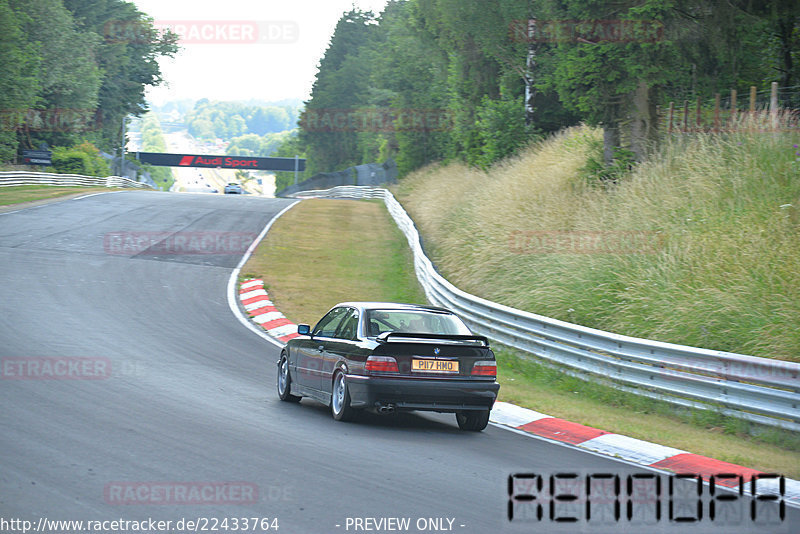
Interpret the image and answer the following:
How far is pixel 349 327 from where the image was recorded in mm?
9922

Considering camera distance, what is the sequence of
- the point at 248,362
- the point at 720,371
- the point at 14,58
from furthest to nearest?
the point at 14,58 → the point at 248,362 → the point at 720,371

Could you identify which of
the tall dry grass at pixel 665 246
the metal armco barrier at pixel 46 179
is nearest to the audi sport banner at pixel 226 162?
the metal armco barrier at pixel 46 179

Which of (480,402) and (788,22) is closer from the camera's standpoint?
(480,402)

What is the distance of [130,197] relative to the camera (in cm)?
4222

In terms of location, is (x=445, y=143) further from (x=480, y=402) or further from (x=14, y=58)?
(x=480, y=402)

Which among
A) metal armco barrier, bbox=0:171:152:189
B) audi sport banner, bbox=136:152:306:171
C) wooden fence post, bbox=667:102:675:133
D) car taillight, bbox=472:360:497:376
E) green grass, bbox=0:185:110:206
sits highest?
audi sport banner, bbox=136:152:306:171

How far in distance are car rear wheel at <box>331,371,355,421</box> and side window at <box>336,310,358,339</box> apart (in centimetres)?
46

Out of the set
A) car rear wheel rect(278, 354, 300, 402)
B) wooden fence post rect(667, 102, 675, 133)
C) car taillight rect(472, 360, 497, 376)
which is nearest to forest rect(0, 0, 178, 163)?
wooden fence post rect(667, 102, 675, 133)

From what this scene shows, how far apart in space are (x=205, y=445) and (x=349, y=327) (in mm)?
2812

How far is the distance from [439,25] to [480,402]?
105 ft

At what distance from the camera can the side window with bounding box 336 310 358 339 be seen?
974 centimetres

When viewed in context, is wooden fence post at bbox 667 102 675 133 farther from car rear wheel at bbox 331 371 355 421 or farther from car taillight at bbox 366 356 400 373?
car taillight at bbox 366 356 400 373

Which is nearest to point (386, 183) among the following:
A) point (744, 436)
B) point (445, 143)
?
point (445, 143)

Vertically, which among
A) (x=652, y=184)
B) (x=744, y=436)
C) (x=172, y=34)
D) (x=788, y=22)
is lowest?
(x=744, y=436)
